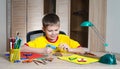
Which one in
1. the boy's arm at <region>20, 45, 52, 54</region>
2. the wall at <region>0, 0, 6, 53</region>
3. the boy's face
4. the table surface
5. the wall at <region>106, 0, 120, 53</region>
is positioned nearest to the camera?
the table surface

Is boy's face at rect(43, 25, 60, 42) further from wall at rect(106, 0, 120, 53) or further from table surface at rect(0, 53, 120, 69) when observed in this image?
wall at rect(106, 0, 120, 53)

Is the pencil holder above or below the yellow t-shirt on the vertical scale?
below

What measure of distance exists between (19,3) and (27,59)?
241cm

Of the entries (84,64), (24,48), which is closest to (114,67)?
(84,64)

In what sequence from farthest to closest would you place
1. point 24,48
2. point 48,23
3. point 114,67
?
point 48,23 < point 24,48 < point 114,67

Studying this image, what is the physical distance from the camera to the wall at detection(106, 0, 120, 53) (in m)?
3.20

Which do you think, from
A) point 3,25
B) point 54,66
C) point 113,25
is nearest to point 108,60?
point 54,66

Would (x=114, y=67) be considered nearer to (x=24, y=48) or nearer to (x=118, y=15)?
(x=24, y=48)

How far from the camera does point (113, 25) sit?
10.7 ft

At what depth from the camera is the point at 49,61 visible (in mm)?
1131

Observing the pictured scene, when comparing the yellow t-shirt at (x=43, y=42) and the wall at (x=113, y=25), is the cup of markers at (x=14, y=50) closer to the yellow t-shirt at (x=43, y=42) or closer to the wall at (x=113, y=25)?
the yellow t-shirt at (x=43, y=42)

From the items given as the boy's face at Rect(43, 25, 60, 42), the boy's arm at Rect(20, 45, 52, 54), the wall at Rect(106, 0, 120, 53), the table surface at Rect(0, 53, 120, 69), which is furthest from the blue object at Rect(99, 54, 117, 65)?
the wall at Rect(106, 0, 120, 53)

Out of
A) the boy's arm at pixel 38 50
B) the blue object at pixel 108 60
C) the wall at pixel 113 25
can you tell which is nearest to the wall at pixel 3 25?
the wall at pixel 113 25

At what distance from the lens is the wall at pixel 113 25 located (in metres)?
3.20
